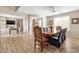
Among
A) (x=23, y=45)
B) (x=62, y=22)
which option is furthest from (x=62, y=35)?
(x=23, y=45)

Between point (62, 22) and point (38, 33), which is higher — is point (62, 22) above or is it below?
above

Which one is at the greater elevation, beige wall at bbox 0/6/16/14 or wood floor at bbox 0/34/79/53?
beige wall at bbox 0/6/16/14

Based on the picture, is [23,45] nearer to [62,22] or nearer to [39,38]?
[39,38]

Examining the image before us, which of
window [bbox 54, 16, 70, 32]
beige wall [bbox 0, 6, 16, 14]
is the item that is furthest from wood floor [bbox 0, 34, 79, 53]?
beige wall [bbox 0, 6, 16, 14]

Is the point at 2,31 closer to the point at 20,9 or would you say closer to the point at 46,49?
the point at 20,9

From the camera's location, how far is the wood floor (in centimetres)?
423

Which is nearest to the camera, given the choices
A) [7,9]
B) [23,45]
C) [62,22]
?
[7,9]

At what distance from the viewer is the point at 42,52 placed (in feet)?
13.6

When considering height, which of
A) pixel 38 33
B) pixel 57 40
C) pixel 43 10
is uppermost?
pixel 43 10

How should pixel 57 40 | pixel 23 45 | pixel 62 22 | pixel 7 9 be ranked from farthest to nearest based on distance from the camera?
1. pixel 57 40
2. pixel 23 45
3. pixel 62 22
4. pixel 7 9

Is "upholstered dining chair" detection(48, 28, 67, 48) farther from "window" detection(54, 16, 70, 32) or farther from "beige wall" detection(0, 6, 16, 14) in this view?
"beige wall" detection(0, 6, 16, 14)

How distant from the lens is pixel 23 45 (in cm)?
446

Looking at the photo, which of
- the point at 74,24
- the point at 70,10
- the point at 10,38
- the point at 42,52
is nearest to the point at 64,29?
the point at 74,24
